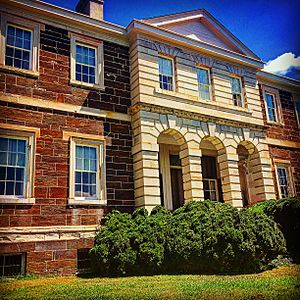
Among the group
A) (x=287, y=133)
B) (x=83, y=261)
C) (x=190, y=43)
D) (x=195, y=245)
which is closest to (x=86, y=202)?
(x=83, y=261)

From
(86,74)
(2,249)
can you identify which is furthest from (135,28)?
(2,249)

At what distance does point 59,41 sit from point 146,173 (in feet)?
18.8

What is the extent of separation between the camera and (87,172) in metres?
11.6

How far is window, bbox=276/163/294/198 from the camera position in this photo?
56.5ft

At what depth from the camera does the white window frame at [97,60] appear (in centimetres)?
1225

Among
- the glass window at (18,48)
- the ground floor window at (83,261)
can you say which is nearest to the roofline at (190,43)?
the glass window at (18,48)

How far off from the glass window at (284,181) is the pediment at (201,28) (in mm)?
6058

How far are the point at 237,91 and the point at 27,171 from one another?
10.5 meters

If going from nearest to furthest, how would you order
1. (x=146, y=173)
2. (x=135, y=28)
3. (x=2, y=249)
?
(x=2, y=249)
(x=146, y=173)
(x=135, y=28)

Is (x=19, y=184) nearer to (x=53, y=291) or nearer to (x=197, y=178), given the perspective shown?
(x=53, y=291)

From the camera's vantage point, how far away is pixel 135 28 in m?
13.3

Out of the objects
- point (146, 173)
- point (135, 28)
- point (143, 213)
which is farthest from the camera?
point (135, 28)

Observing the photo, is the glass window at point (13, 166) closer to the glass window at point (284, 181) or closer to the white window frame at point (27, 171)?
the white window frame at point (27, 171)

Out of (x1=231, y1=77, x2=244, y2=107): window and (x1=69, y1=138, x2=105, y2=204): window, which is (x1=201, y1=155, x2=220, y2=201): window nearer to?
(x1=231, y1=77, x2=244, y2=107): window
